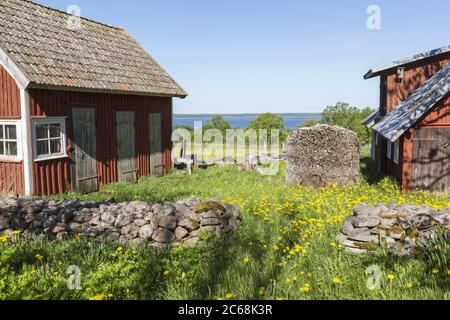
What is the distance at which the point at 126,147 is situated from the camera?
14.6 m

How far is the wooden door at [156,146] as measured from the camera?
16125 millimetres

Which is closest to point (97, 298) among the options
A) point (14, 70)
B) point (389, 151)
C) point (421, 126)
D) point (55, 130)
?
point (14, 70)

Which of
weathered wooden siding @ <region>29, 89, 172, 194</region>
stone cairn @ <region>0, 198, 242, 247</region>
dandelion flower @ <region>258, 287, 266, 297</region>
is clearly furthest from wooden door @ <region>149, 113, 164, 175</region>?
dandelion flower @ <region>258, 287, 266, 297</region>

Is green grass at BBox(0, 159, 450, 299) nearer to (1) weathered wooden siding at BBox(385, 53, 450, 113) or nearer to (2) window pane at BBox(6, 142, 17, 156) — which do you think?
(2) window pane at BBox(6, 142, 17, 156)

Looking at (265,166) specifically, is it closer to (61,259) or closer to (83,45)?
(83,45)

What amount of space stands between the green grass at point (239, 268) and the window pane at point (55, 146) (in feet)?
17.4

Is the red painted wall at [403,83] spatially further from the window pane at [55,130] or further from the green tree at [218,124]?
the green tree at [218,124]

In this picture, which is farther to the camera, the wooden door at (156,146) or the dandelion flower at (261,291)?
the wooden door at (156,146)

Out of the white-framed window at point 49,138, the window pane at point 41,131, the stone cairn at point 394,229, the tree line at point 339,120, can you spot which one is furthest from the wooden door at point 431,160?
the tree line at point 339,120

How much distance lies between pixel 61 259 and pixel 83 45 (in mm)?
10622

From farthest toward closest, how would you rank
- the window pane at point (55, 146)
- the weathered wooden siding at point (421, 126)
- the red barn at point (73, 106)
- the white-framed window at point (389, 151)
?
the white-framed window at point (389, 151)
the window pane at point (55, 146)
the weathered wooden siding at point (421, 126)
the red barn at point (73, 106)

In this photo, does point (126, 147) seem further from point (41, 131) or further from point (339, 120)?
point (339, 120)

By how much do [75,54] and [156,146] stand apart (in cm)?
486

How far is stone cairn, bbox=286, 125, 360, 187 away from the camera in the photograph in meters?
13.5
